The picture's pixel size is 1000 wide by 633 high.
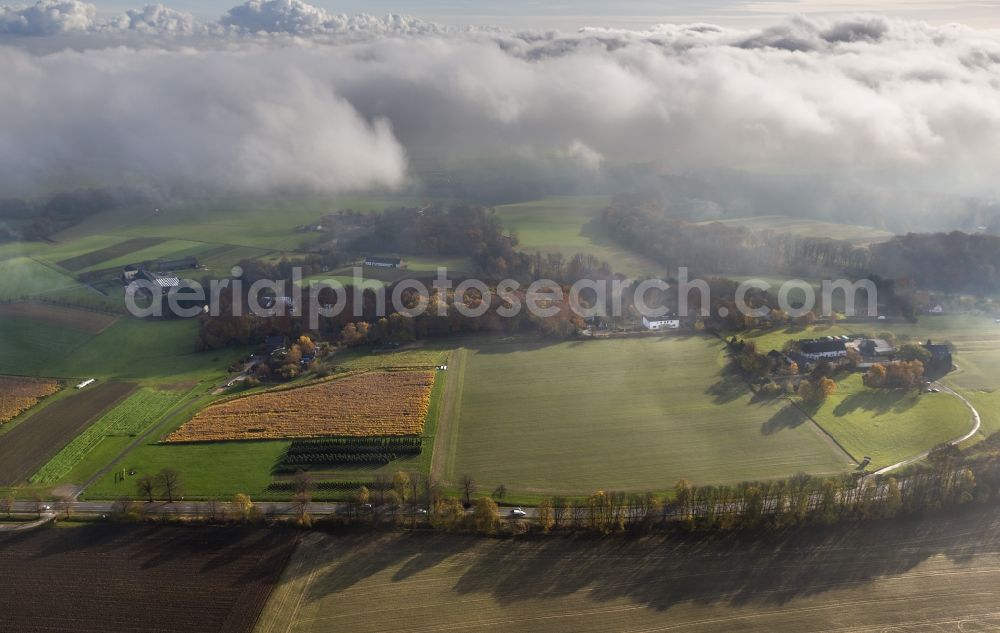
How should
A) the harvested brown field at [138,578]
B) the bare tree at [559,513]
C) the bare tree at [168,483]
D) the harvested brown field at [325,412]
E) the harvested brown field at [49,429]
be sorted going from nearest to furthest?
the harvested brown field at [138,578] → the bare tree at [559,513] → the bare tree at [168,483] → the harvested brown field at [49,429] → the harvested brown field at [325,412]

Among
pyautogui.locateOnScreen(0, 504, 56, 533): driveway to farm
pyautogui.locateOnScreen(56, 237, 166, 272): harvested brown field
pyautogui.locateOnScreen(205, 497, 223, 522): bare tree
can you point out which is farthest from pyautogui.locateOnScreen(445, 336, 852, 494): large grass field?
pyautogui.locateOnScreen(56, 237, 166, 272): harvested brown field

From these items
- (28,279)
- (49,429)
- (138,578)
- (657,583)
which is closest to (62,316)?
(28,279)

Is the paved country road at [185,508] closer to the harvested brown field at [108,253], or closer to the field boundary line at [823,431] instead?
the field boundary line at [823,431]

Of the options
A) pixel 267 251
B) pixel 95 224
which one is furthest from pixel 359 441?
pixel 95 224

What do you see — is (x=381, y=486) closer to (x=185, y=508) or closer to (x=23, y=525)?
(x=185, y=508)

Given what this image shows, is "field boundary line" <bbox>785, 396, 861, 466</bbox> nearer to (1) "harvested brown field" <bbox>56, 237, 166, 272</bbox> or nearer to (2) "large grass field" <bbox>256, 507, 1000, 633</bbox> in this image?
(2) "large grass field" <bbox>256, 507, 1000, 633</bbox>

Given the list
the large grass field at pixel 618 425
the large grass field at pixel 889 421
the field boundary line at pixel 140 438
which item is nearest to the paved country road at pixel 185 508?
the field boundary line at pixel 140 438

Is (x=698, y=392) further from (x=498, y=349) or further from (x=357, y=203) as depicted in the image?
(x=357, y=203)
